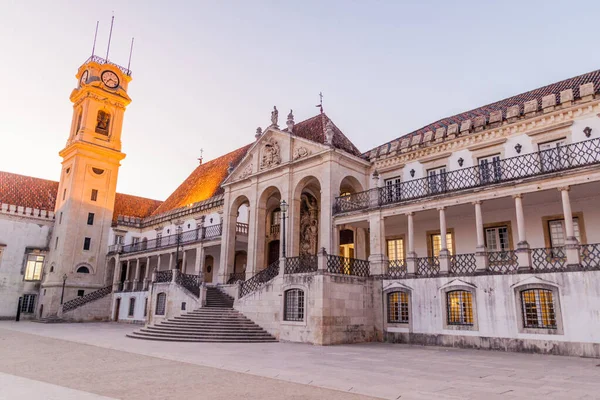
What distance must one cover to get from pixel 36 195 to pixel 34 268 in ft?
24.1

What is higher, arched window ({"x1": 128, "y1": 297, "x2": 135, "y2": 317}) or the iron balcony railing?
the iron balcony railing

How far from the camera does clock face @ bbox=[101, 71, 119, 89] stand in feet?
129

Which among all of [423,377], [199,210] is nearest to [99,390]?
[423,377]

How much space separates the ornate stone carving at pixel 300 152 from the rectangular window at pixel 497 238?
32.3 feet

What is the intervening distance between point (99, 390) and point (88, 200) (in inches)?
1339

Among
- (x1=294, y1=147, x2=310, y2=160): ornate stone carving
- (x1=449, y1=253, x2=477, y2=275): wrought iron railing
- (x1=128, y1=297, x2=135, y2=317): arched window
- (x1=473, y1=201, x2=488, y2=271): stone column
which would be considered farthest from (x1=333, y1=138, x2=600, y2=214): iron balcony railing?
(x1=128, y1=297, x2=135, y2=317): arched window

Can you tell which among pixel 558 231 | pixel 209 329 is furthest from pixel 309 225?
pixel 558 231

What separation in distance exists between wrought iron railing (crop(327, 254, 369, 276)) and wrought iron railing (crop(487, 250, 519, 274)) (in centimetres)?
539

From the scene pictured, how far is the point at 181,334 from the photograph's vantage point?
17.3 m

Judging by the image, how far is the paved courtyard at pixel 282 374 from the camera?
22.4 feet

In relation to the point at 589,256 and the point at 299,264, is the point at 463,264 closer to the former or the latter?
the point at 589,256

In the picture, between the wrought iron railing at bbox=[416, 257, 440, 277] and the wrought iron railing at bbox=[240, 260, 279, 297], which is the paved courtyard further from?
the wrought iron railing at bbox=[240, 260, 279, 297]

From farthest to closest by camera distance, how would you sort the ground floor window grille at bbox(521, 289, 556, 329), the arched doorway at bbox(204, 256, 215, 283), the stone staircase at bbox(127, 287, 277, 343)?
the arched doorway at bbox(204, 256, 215, 283) → the stone staircase at bbox(127, 287, 277, 343) → the ground floor window grille at bbox(521, 289, 556, 329)

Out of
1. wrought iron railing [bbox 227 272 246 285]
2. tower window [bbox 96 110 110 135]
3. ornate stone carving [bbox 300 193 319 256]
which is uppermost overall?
tower window [bbox 96 110 110 135]
